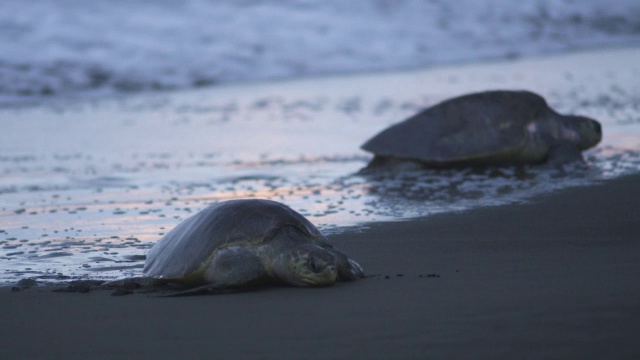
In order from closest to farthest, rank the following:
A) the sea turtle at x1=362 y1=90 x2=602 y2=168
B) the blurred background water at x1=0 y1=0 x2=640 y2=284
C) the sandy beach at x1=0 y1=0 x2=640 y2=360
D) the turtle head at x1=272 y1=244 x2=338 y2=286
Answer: the sandy beach at x1=0 y1=0 x2=640 y2=360
the turtle head at x1=272 y1=244 x2=338 y2=286
the blurred background water at x1=0 y1=0 x2=640 y2=284
the sea turtle at x1=362 y1=90 x2=602 y2=168

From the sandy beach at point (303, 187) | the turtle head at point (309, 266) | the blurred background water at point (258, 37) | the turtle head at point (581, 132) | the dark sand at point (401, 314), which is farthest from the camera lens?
the blurred background water at point (258, 37)

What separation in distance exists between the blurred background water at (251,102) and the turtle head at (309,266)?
0.96 meters

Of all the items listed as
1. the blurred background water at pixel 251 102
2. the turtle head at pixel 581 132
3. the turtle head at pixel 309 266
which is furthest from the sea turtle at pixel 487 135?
the turtle head at pixel 309 266

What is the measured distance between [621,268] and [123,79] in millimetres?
13076

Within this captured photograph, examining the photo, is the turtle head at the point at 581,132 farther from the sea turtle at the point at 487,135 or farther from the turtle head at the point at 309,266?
the turtle head at the point at 309,266

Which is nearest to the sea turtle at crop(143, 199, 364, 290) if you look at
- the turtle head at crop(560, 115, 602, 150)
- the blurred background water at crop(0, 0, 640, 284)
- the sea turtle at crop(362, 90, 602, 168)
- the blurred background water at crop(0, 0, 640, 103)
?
the blurred background water at crop(0, 0, 640, 284)

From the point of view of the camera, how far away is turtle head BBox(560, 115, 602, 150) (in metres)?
9.16

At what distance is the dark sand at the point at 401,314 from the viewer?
10.9ft

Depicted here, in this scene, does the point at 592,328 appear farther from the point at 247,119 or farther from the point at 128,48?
the point at 128,48

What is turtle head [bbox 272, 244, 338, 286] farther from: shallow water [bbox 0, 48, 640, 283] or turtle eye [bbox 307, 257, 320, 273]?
shallow water [bbox 0, 48, 640, 283]

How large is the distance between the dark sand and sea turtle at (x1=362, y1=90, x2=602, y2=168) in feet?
11.4

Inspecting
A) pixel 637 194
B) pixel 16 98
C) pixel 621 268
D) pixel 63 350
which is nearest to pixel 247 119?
pixel 16 98

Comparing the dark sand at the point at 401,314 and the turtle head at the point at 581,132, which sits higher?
the turtle head at the point at 581,132

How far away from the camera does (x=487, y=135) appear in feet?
29.4
